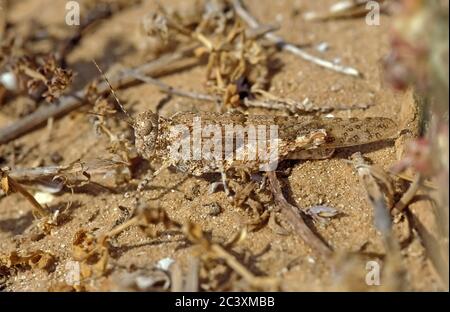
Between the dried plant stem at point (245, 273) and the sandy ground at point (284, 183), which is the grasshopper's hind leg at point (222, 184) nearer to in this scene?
the sandy ground at point (284, 183)

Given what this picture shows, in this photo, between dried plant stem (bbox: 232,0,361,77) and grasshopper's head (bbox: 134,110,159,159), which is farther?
dried plant stem (bbox: 232,0,361,77)

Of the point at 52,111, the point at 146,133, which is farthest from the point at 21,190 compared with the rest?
the point at 52,111

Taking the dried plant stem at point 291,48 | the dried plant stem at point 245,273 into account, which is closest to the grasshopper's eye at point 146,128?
the dried plant stem at point 245,273

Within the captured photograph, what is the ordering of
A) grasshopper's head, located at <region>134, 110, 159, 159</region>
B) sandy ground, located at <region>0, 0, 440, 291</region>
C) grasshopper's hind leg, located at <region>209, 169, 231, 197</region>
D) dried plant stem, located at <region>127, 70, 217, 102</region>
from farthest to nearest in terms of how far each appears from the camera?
dried plant stem, located at <region>127, 70, 217, 102</region> < grasshopper's head, located at <region>134, 110, 159, 159</region> < grasshopper's hind leg, located at <region>209, 169, 231, 197</region> < sandy ground, located at <region>0, 0, 440, 291</region>

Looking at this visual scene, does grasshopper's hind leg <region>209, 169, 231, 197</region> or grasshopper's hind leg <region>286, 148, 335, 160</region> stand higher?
grasshopper's hind leg <region>286, 148, 335, 160</region>

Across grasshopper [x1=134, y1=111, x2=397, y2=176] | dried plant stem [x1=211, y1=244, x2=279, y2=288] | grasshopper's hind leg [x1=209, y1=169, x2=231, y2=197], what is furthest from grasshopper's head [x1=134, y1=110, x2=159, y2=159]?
dried plant stem [x1=211, y1=244, x2=279, y2=288]

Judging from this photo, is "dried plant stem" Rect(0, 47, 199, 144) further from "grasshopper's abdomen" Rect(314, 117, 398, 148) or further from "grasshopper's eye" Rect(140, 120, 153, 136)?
"grasshopper's abdomen" Rect(314, 117, 398, 148)

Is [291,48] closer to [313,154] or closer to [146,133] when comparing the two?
[313,154]
